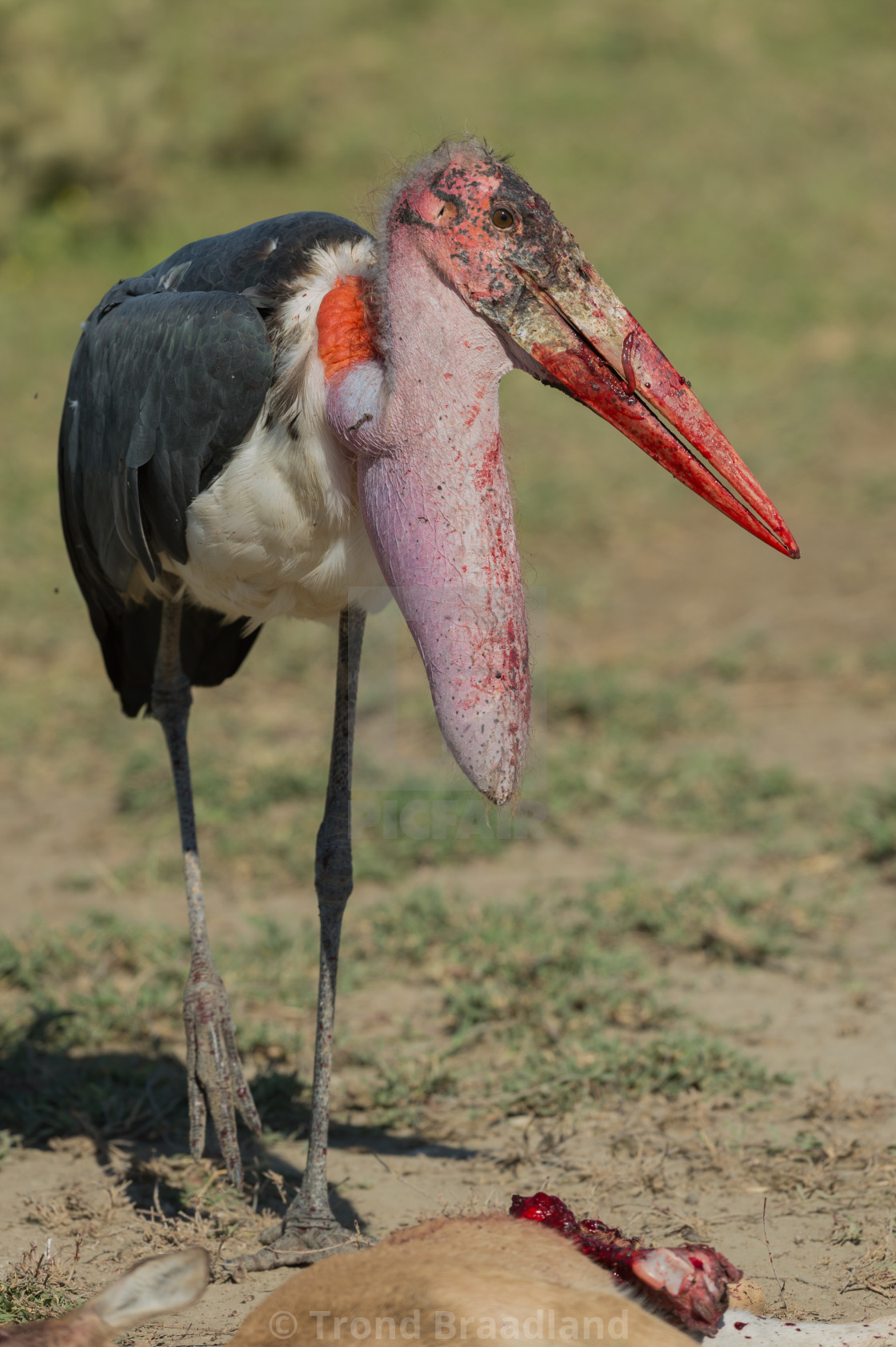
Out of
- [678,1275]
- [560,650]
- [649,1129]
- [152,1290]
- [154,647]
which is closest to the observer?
[152,1290]

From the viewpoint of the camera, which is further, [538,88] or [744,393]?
[538,88]

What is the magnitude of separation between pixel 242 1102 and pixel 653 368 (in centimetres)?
142

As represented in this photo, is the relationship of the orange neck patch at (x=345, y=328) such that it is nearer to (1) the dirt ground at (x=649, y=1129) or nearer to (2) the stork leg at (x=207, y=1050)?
(2) the stork leg at (x=207, y=1050)

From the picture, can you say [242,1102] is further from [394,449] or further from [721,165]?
[721,165]

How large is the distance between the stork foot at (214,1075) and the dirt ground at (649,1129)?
0.30ft

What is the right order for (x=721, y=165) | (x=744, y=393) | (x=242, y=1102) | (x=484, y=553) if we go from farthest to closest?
(x=721, y=165), (x=744, y=393), (x=242, y=1102), (x=484, y=553)

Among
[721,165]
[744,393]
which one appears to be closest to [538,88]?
[721,165]

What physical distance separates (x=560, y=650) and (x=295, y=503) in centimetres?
310

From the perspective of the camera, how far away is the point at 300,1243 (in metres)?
2.25

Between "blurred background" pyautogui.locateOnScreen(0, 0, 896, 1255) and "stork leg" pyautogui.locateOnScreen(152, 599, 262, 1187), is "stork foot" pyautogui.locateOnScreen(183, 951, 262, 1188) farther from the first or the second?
"blurred background" pyautogui.locateOnScreen(0, 0, 896, 1255)

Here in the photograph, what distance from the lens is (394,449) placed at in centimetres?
193

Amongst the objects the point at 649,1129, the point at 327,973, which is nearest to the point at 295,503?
the point at 327,973

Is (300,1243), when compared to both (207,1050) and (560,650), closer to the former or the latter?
(207,1050)

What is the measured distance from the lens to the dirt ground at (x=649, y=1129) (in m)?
2.28
